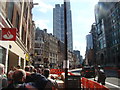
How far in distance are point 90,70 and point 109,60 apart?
44.3 m

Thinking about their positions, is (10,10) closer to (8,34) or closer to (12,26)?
(12,26)

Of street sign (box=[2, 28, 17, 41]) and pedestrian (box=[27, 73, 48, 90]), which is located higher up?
street sign (box=[2, 28, 17, 41])

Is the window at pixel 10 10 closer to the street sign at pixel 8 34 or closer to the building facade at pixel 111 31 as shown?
the street sign at pixel 8 34

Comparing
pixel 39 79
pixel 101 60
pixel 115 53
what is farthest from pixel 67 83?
pixel 101 60

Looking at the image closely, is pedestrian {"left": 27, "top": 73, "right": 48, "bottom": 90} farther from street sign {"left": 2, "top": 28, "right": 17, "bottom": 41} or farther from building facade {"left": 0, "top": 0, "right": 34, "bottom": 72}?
building facade {"left": 0, "top": 0, "right": 34, "bottom": 72}

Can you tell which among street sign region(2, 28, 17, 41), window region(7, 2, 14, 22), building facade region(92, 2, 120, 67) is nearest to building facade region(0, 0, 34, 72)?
window region(7, 2, 14, 22)

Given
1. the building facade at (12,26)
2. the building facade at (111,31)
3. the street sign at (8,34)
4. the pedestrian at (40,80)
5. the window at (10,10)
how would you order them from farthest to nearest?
the building facade at (111,31)
the window at (10,10)
the building facade at (12,26)
the street sign at (8,34)
the pedestrian at (40,80)

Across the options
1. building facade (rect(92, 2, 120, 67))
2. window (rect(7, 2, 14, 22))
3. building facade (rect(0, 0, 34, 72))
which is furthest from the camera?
building facade (rect(92, 2, 120, 67))

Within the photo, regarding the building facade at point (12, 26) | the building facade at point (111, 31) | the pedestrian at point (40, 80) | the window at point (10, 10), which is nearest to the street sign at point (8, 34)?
the building facade at point (12, 26)

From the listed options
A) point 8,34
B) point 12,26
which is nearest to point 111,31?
Answer: point 12,26

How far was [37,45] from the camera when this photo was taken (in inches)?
2527

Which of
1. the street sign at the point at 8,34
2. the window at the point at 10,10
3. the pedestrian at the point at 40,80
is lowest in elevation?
the pedestrian at the point at 40,80

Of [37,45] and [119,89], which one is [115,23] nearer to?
[37,45]

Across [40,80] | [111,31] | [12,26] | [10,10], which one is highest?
[111,31]
